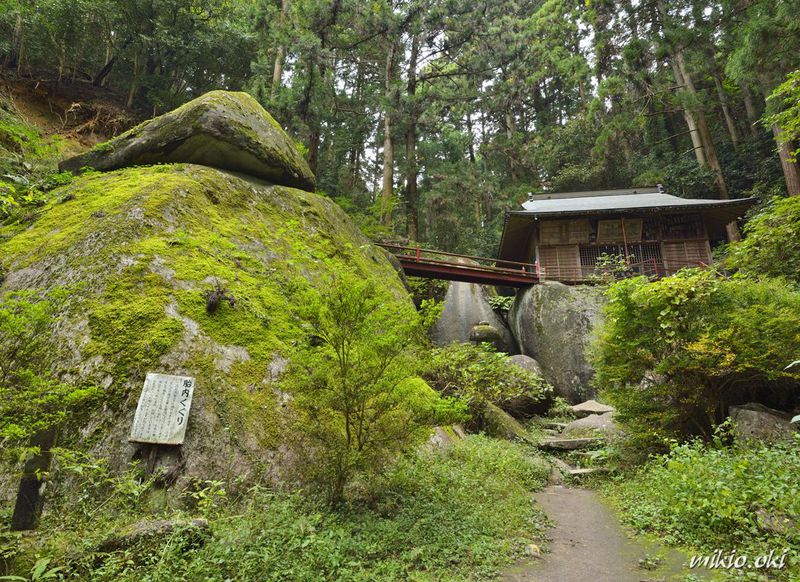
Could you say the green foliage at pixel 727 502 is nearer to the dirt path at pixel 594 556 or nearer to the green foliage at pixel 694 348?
the dirt path at pixel 594 556

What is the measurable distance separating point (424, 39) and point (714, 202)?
13454 millimetres

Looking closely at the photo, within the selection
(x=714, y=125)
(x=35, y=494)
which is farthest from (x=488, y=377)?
(x=714, y=125)

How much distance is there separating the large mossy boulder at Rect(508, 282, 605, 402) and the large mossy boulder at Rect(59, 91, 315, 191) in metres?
10.6

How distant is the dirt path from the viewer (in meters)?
3.48

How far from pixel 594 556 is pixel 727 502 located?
1290 millimetres

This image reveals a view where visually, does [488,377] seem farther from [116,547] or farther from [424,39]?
[424,39]

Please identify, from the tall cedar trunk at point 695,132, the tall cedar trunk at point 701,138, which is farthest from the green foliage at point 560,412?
the tall cedar trunk at point 695,132

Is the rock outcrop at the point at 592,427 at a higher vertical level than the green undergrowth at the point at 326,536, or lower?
lower

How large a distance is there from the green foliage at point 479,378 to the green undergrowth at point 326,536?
4.03 meters

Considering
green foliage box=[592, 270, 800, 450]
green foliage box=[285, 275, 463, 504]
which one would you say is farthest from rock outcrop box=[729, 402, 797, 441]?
green foliage box=[285, 275, 463, 504]

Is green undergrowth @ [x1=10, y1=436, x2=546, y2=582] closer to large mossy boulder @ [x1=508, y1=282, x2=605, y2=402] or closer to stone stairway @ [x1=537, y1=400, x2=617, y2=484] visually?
stone stairway @ [x1=537, y1=400, x2=617, y2=484]

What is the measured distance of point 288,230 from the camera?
7590 mm

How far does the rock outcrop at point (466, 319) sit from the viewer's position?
1634 centimetres

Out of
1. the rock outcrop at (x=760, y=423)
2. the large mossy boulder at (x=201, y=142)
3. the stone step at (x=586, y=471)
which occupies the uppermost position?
the large mossy boulder at (x=201, y=142)
